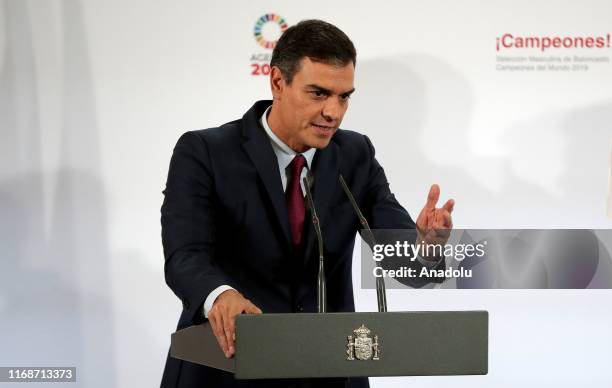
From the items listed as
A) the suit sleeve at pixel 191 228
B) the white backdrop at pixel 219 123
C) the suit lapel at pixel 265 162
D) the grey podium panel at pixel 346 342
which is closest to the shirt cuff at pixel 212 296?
the suit sleeve at pixel 191 228

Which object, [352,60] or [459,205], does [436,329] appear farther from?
[459,205]

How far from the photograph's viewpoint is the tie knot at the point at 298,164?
2201 mm

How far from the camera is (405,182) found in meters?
3.92

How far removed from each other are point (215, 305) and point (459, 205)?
7.87 ft

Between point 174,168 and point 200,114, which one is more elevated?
point 200,114

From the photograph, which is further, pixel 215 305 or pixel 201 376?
pixel 201 376

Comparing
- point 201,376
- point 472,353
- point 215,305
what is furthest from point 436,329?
point 201,376

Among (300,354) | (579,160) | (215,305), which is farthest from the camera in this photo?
(579,160)

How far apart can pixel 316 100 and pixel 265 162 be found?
202 mm

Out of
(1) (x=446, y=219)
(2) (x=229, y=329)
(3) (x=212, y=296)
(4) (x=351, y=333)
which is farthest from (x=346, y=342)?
(1) (x=446, y=219)

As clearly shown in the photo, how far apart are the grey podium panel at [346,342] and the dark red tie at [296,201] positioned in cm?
52

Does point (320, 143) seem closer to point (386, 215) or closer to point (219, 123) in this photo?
point (386, 215)

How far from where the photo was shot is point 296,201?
216cm

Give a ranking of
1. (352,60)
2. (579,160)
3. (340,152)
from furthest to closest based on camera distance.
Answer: (579,160)
(340,152)
(352,60)
